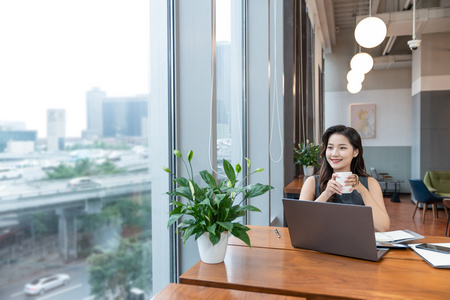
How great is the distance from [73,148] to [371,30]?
3492 millimetres

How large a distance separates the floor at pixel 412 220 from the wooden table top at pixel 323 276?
4.73m

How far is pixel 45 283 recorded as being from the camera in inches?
47.1

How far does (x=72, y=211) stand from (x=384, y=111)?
29.4 feet

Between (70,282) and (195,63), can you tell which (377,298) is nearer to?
(70,282)

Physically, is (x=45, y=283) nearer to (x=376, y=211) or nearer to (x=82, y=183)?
(x=82, y=183)

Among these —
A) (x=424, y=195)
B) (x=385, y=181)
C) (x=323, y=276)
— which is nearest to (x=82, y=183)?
(x=323, y=276)

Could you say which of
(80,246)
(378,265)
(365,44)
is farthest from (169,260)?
(365,44)

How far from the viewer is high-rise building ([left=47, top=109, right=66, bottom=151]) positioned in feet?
4.02

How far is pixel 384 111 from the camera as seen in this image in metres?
8.84

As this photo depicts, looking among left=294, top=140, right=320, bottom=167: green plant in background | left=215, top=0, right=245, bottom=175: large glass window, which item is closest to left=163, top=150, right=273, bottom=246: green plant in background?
left=215, top=0, right=245, bottom=175: large glass window

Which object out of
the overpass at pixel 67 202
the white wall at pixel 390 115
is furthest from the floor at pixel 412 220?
the overpass at pixel 67 202

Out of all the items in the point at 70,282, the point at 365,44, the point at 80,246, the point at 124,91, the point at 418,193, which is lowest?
the point at 418,193

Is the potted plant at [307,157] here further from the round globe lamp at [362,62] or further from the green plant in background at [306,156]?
the round globe lamp at [362,62]

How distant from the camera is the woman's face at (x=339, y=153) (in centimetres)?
219
